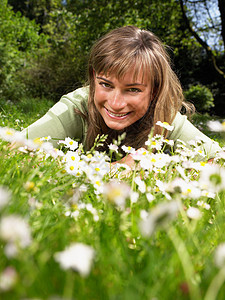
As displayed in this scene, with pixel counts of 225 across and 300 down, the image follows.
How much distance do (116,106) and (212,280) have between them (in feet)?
6.22

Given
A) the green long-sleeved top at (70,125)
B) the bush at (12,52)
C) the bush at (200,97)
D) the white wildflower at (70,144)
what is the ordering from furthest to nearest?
the bush at (200,97)
the bush at (12,52)
the green long-sleeved top at (70,125)
the white wildflower at (70,144)

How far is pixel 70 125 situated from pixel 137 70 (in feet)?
3.20

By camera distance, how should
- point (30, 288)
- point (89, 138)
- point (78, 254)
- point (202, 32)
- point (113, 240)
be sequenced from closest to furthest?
point (78, 254) → point (30, 288) → point (113, 240) → point (89, 138) → point (202, 32)

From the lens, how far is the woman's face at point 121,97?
2.54 m

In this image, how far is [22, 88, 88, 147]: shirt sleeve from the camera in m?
2.96

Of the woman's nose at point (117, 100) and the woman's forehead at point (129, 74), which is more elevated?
the woman's forehead at point (129, 74)

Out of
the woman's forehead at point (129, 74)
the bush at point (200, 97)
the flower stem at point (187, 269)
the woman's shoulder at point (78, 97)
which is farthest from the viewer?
the bush at point (200, 97)

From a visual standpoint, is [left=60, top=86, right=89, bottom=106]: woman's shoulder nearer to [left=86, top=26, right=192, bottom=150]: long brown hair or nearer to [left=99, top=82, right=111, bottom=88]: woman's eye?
[left=86, top=26, right=192, bottom=150]: long brown hair

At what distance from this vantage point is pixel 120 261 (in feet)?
3.03

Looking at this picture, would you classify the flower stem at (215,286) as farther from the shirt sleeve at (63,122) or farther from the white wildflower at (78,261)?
the shirt sleeve at (63,122)

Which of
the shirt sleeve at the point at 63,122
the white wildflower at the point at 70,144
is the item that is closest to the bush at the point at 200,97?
the shirt sleeve at the point at 63,122

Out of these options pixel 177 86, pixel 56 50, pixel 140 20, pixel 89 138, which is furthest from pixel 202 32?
pixel 89 138

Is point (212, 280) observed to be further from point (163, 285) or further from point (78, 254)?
point (78, 254)

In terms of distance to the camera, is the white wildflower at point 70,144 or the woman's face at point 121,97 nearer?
the white wildflower at point 70,144
